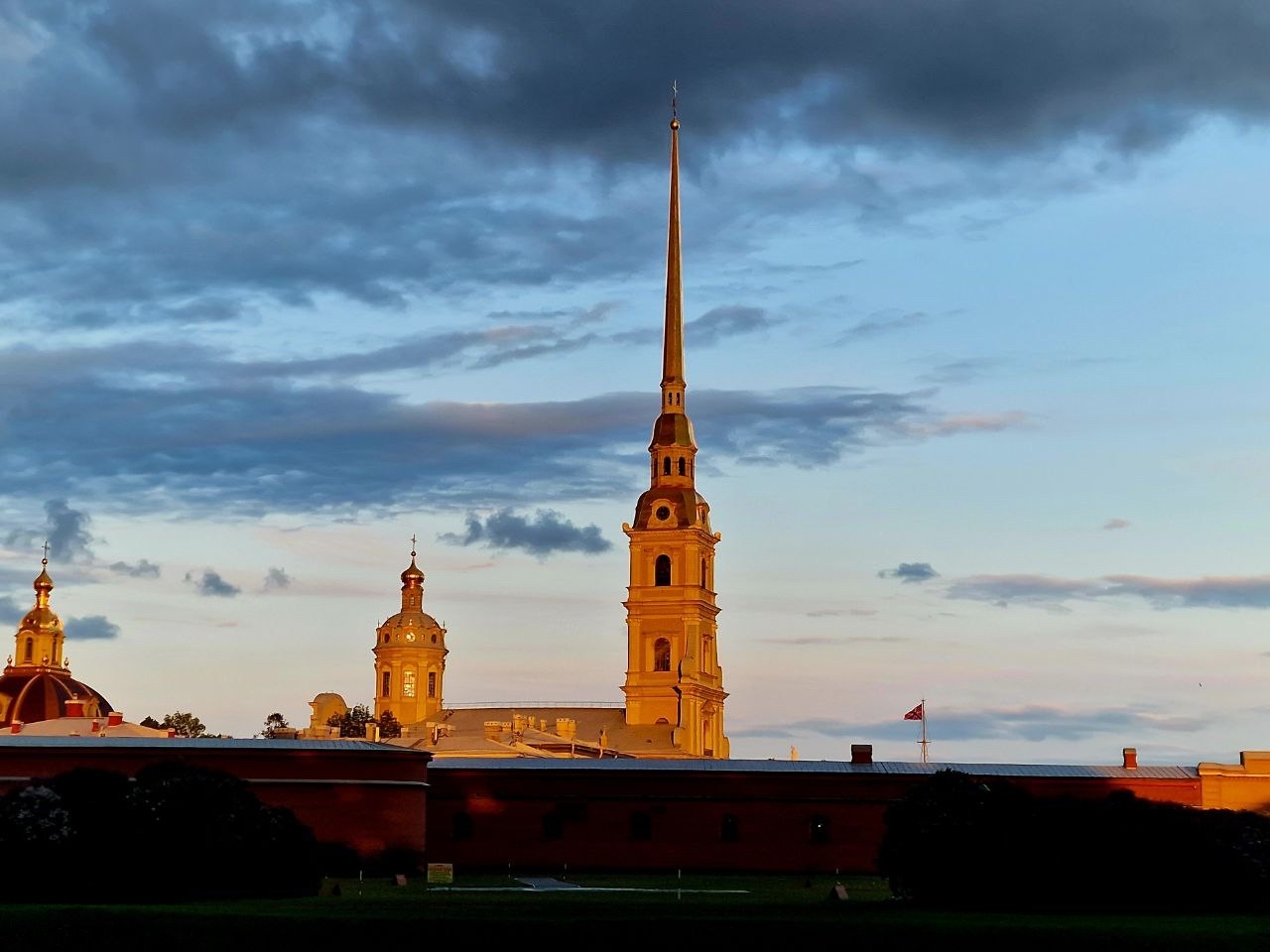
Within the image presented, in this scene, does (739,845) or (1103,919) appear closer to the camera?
(1103,919)

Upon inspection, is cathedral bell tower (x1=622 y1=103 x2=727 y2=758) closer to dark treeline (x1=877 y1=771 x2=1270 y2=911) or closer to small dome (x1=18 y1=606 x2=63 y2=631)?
small dome (x1=18 y1=606 x2=63 y2=631)

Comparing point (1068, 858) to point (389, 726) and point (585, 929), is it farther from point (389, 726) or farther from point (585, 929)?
point (389, 726)

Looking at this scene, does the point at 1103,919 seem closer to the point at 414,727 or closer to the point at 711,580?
the point at 414,727

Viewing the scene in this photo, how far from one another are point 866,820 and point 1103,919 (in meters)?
27.9

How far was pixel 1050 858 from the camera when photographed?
48.6 meters

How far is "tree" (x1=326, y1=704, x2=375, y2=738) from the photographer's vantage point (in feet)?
493

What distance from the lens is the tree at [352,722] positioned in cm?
15025

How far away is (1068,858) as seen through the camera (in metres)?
48.6

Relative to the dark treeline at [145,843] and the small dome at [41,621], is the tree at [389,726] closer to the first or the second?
the small dome at [41,621]

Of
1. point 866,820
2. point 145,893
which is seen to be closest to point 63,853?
point 145,893

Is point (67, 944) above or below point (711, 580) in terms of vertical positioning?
below

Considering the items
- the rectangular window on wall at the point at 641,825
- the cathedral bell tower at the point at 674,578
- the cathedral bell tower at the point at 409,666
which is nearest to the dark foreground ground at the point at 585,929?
the rectangular window on wall at the point at 641,825

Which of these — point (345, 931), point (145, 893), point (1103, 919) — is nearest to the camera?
point (345, 931)

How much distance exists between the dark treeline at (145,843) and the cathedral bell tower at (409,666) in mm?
114631
